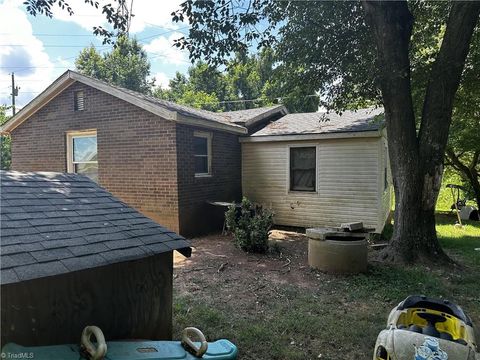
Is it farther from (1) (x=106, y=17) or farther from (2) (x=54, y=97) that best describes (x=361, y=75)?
(2) (x=54, y=97)

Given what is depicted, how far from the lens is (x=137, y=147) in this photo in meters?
9.53

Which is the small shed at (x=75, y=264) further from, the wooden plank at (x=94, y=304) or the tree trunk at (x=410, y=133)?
the tree trunk at (x=410, y=133)

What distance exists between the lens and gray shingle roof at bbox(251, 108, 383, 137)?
9.69m

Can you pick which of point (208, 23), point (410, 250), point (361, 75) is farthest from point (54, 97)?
point (410, 250)

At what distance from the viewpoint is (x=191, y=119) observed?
29.5 feet

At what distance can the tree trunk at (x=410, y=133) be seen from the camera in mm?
A: 6605

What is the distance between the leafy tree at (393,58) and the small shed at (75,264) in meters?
5.04

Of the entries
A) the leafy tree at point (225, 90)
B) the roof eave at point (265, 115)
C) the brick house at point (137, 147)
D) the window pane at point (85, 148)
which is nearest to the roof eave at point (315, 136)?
the brick house at point (137, 147)

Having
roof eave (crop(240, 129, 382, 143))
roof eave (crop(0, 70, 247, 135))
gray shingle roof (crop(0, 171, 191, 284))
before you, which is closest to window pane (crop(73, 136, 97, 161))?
roof eave (crop(0, 70, 247, 135))

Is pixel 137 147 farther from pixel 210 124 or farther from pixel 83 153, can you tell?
pixel 83 153

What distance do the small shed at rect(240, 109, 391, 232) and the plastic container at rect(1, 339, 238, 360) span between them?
7.39 meters

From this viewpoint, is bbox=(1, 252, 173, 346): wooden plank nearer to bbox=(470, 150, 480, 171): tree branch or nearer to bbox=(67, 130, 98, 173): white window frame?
bbox=(67, 130, 98, 173): white window frame

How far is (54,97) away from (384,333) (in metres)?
11.4

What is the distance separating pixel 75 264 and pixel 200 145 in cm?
790
